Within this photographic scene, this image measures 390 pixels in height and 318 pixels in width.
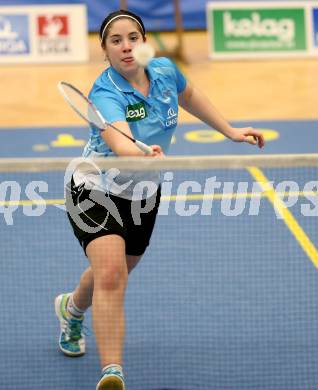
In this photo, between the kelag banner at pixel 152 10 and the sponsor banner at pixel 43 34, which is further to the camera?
the kelag banner at pixel 152 10

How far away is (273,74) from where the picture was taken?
455 inches

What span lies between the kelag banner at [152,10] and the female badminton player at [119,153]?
9.46 meters

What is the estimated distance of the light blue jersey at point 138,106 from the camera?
4145 millimetres

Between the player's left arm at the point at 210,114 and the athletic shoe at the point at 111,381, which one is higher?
the player's left arm at the point at 210,114

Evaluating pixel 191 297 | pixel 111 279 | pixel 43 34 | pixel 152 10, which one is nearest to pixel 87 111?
pixel 111 279

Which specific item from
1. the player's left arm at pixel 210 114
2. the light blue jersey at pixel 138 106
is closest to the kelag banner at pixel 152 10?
the player's left arm at pixel 210 114

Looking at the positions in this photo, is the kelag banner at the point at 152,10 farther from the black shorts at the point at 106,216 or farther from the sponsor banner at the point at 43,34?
the black shorts at the point at 106,216

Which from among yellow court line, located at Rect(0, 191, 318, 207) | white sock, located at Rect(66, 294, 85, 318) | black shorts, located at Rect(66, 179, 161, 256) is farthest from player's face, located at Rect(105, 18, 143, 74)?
yellow court line, located at Rect(0, 191, 318, 207)

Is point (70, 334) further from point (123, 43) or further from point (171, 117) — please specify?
point (123, 43)

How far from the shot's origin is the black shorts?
4164mm

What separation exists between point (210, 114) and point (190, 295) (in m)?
1.25

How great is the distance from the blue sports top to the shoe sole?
86 cm

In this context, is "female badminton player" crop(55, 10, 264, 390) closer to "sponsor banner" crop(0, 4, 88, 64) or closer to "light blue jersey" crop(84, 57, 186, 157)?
"light blue jersey" crop(84, 57, 186, 157)

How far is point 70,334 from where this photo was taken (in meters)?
4.88
